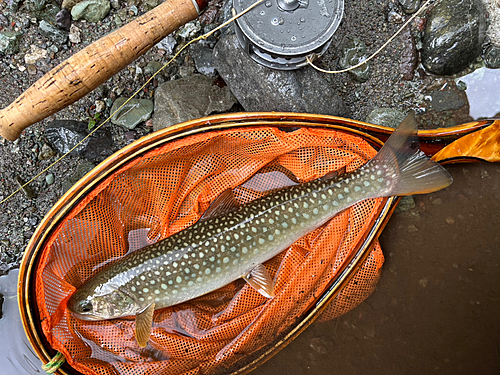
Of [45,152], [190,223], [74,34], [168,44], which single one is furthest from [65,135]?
[190,223]

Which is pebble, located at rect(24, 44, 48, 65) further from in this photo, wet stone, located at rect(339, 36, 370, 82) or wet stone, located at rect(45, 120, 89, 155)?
wet stone, located at rect(339, 36, 370, 82)

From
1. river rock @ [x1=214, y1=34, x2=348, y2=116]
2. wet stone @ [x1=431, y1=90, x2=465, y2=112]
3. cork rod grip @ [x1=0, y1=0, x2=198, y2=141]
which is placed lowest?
wet stone @ [x1=431, y1=90, x2=465, y2=112]

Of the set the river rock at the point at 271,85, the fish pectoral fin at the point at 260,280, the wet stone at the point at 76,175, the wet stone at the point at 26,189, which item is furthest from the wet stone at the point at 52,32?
the fish pectoral fin at the point at 260,280

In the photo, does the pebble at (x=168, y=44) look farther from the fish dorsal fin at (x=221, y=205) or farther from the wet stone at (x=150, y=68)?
A: the fish dorsal fin at (x=221, y=205)

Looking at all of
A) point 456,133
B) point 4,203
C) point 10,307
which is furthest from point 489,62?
point 10,307

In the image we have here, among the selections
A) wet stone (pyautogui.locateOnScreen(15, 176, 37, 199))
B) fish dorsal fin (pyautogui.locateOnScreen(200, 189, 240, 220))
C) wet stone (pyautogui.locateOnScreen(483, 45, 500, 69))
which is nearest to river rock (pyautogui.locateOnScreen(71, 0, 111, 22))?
wet stone (pyautogui.locateOnScreen(15, 176, 37, 199))

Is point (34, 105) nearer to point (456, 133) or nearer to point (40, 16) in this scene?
point (40, 16)

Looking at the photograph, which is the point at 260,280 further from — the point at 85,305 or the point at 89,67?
the point at 89,67

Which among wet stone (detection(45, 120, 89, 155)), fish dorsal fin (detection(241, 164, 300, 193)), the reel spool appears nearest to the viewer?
the reel spool
